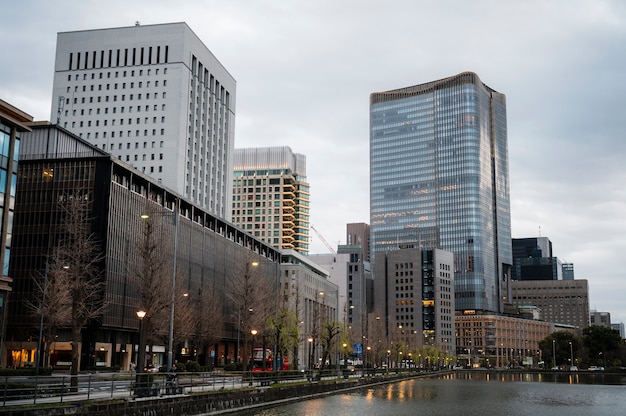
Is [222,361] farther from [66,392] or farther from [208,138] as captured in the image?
[66,392]

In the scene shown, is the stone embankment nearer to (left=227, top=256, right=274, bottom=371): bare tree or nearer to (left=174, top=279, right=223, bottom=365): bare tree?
(left=227, top=256, right=274, bottom=371): bare tree

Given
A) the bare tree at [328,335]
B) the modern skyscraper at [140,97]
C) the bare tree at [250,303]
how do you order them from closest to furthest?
the bare tree at [250,303] → the bare tree at [328,335] → the modern skyscraper at [140,97]

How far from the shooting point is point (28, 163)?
3442 inches

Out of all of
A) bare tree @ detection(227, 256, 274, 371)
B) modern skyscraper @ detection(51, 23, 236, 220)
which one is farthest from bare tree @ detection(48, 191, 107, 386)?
modern skyscraper @ detection(51, 23, 236, 220)

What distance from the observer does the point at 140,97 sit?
157m

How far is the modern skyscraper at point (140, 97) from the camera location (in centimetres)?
15312

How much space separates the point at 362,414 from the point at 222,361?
275ft

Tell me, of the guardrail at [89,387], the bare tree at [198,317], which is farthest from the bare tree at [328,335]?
the guardrail at [89,387]

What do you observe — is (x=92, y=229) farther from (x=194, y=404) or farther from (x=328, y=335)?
(x=194, y=404)

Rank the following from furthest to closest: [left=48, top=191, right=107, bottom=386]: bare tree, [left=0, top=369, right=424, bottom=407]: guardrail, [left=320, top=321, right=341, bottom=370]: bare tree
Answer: [left=320, top=321, right=341, bottom=370]: bare tree, [left=48, top=191, right=107, bottom=386]: bare tree, [left=0, top=369, right=424, bottom=407]: guardrail

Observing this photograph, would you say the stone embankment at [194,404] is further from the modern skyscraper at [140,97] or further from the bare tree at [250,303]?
the modern skyscraper at [140,97]

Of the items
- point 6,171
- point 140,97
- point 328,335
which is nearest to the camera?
point 6,171

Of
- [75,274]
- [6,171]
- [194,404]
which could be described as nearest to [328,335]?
[6,171]

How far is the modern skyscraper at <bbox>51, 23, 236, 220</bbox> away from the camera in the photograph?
153125mm
